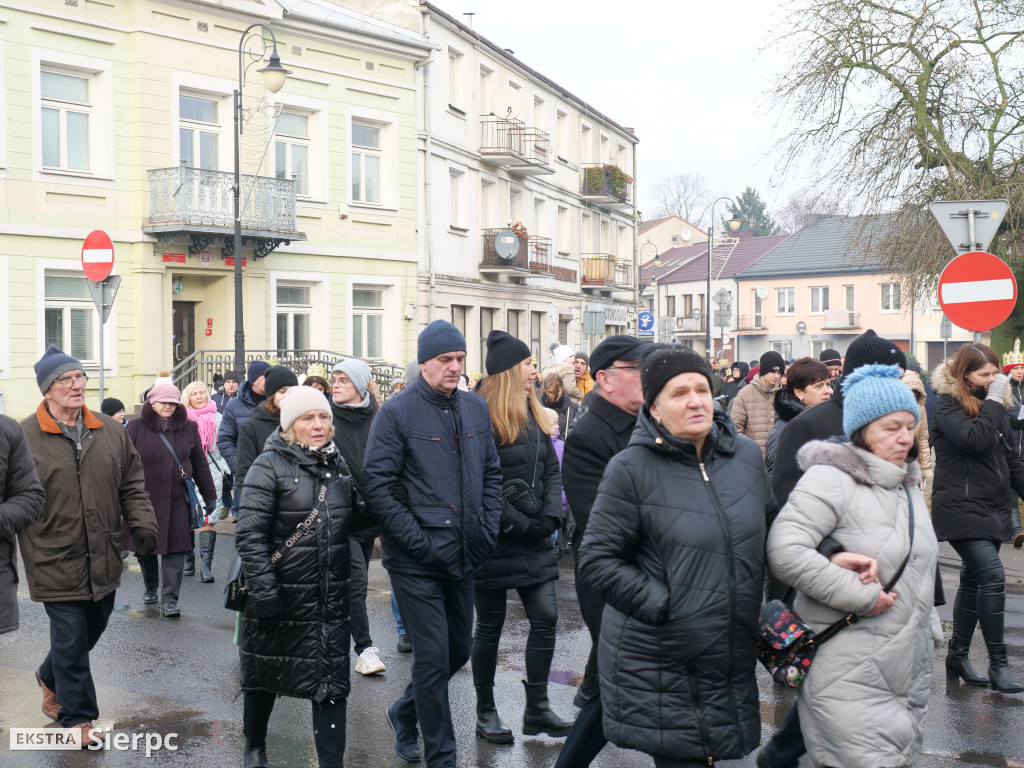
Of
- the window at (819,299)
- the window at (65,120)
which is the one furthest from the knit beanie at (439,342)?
the window at (819,299)

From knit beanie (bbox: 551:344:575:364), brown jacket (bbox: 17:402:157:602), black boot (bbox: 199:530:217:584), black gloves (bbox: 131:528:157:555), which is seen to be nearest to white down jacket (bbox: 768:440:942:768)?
black gloves (bbox: 131:528:157:555)

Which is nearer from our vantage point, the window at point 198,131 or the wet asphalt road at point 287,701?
the wet asphalt road at point 287,701

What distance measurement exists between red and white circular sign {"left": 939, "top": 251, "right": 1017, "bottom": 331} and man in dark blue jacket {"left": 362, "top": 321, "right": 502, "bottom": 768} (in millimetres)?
5535

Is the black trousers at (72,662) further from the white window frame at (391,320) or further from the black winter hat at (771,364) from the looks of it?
the white window frame at (391,320)

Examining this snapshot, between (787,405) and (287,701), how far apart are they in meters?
3.64

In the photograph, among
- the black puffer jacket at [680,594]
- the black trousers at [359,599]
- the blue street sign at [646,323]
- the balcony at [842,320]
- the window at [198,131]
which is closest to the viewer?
the black puffer jacket at [680,594]

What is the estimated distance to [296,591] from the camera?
500 cm

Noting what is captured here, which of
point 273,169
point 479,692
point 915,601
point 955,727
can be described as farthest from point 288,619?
point 273,169

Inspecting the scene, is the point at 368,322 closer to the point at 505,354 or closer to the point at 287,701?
the point at 287,701

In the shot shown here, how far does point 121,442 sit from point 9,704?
1.76 metres

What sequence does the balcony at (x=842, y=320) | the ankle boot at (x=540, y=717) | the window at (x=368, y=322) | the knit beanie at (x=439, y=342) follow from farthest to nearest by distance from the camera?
the balcony at (x=842, y=320) → the window at (x=368, y=322) → the ankle boot at (x=540, y=717) → the knit beanie at (x=439, y=342)

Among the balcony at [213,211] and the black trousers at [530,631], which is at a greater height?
the balcony at [213,211]

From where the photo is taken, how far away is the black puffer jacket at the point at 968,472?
6.56 meters

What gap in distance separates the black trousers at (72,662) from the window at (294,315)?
64.1ft
